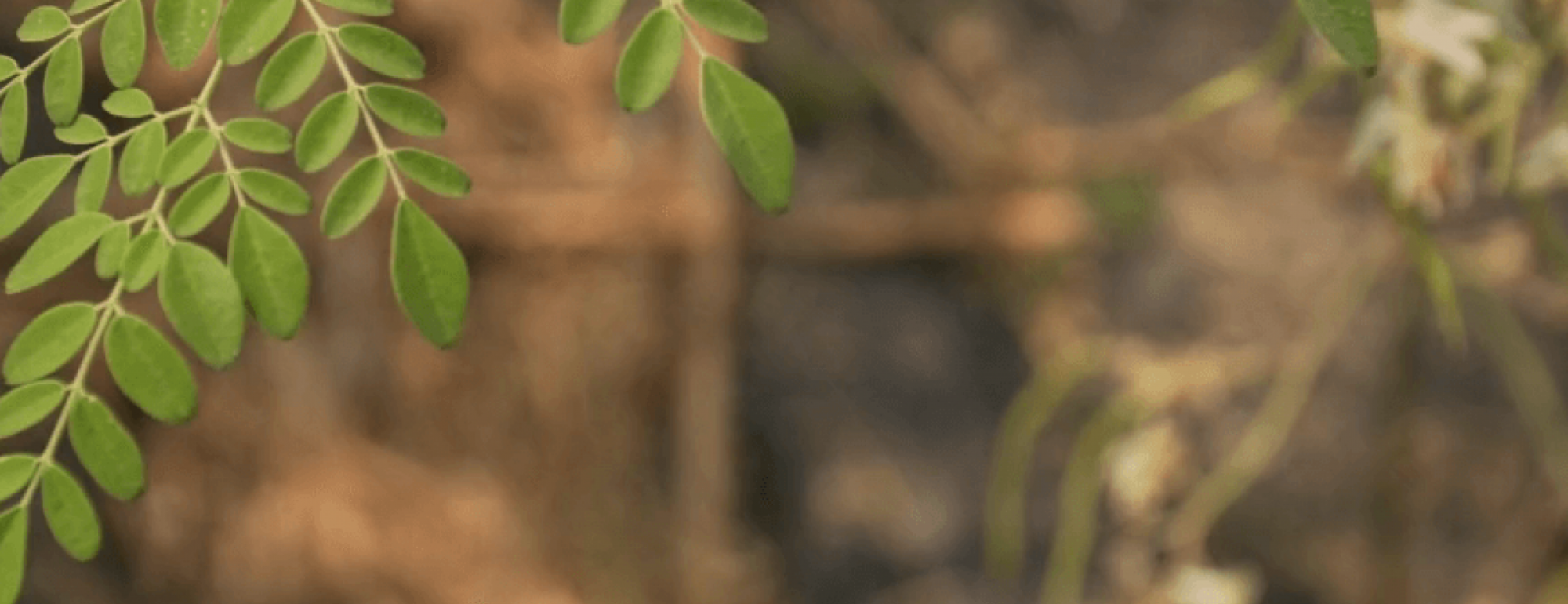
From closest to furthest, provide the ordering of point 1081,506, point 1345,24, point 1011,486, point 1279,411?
point 1345,24 < point 1081,506 < point 1279,411 < point 1011,486

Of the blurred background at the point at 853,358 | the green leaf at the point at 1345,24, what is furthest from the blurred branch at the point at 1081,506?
the green leaf at the point at 1345,24

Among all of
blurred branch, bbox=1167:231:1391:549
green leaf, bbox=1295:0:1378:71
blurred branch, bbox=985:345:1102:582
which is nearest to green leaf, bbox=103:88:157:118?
green leaf, bbox=1295:0:1378:71

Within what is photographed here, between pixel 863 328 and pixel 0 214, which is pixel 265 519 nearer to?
pixel 863 328

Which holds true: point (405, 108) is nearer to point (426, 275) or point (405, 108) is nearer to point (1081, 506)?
point (426, 275)

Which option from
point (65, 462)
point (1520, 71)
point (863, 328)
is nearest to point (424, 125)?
point (1520, 71)

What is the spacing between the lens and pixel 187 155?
397 millimetres

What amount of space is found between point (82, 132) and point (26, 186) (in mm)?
22

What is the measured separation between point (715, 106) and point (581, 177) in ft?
2.99

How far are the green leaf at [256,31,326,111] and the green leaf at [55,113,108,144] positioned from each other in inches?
1.8

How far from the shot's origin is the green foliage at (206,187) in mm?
379

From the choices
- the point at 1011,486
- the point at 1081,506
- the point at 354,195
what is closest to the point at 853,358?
the point at 1011,486

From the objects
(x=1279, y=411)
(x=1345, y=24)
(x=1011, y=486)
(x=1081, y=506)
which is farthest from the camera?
(x=1011, y=486)

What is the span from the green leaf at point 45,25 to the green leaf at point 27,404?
95mm

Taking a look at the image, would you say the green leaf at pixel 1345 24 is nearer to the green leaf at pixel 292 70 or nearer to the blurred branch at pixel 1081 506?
the green leaf at pixel 292 70
